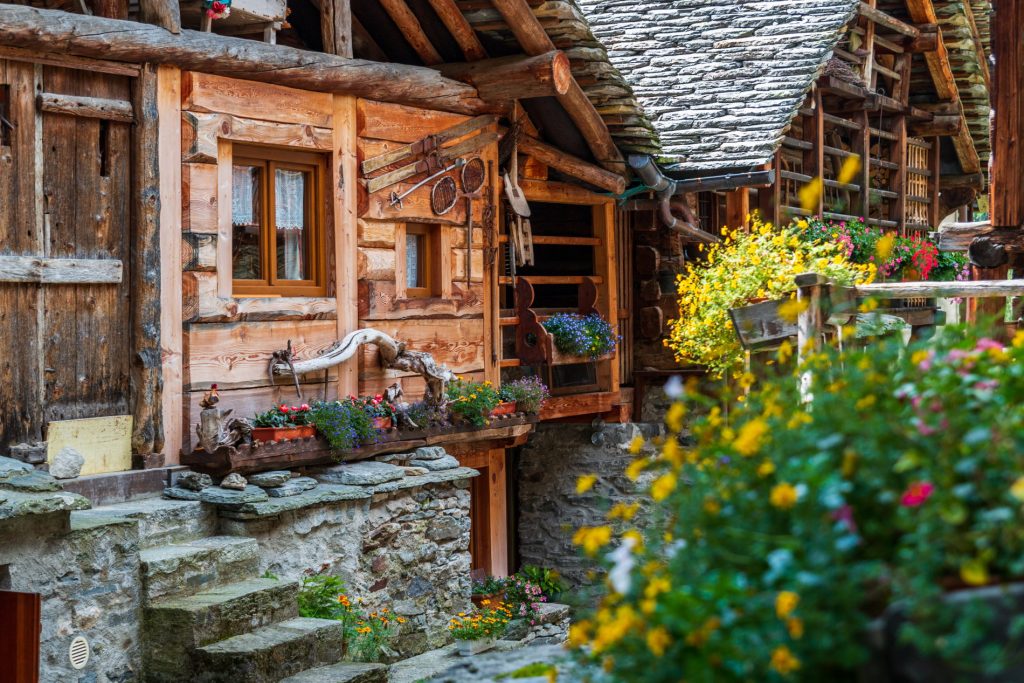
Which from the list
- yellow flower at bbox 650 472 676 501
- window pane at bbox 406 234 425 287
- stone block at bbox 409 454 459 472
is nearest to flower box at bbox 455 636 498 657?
stone block at bbox 409 454 459 472

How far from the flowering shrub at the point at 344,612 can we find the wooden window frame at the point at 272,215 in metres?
1.88

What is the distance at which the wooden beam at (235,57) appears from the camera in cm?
662

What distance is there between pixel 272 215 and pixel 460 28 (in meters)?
2.22

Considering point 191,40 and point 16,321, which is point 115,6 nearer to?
point 191,40

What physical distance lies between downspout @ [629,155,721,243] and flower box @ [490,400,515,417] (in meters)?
2.65

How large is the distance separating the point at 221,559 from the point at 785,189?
8.54 meters

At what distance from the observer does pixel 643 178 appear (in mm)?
11133

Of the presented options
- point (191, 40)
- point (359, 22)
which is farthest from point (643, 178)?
point (191, 40)

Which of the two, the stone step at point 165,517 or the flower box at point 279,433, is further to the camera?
the flower box at point 279,433

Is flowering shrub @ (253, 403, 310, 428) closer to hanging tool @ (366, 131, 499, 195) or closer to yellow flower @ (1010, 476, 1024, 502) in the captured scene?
hanging tool @ (366, 131, 499, 195)

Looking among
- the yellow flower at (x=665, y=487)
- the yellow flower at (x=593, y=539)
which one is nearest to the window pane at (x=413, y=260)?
the yellow flower at (x=593, y=539)

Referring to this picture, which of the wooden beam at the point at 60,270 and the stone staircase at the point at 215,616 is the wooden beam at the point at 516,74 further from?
the stone staircase at the point at 215,616

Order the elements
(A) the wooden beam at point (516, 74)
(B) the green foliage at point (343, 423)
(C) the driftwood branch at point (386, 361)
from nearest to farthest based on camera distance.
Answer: (B) the green foliage at point (343, 423), (C) the driftwood branch at point (386, 361), (A) the wooden beam at point (516, 74)

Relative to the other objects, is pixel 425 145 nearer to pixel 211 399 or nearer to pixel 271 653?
pixel 211 399
